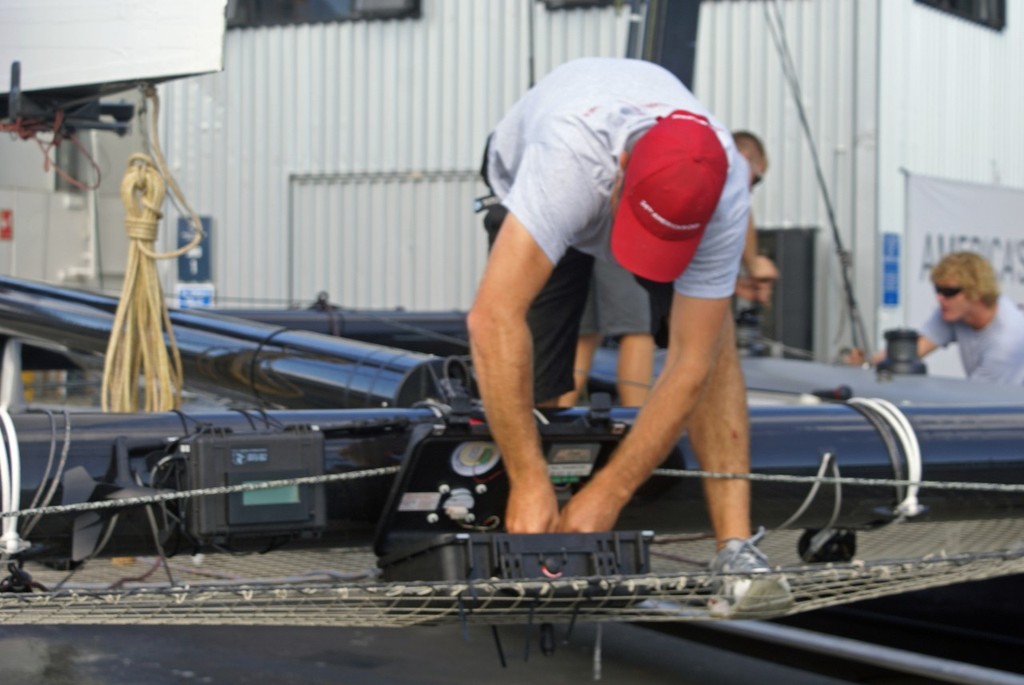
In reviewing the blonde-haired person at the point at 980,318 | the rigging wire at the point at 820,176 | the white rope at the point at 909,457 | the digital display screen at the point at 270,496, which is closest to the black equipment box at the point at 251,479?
the digital display screen at the point at 270,496

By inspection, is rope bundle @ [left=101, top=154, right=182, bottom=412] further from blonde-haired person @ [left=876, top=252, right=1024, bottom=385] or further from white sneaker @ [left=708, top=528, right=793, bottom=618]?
blonde-haired person @ [left=876, top=252, right=1024, bottom=385]

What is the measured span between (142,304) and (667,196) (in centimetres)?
151

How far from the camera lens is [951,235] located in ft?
33.8

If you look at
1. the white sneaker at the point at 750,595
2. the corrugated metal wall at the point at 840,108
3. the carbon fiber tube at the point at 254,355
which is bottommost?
the white sneaker at the point at 750,595

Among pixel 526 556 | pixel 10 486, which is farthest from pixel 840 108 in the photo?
pixel 10 486

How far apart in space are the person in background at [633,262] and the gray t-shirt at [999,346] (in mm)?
3498

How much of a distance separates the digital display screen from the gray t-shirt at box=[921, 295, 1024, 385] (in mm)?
4259

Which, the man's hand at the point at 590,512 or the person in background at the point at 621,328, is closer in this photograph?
the man's hand at the point at 590,512

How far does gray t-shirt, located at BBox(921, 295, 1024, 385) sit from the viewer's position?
6469mm

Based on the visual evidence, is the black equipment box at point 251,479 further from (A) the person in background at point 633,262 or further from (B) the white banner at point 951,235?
(B) the white banner at point 951,235

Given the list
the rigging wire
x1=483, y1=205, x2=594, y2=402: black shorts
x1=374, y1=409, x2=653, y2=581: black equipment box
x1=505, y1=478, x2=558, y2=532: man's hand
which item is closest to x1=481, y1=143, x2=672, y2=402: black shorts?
x1=483, y1=205, x2=594, y2=402: black shorts

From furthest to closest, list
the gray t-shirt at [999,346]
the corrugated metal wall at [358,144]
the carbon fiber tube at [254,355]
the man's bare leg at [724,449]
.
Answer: the corrugated metal wall at [358,144] < the gray t-shirt at [999,346] < the carbon fiber tube at [254,355] < the man's bare leg at [724,449]

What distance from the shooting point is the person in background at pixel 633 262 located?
2.89 meters

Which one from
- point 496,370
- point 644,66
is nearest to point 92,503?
point 496,370
